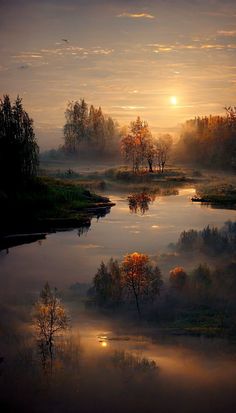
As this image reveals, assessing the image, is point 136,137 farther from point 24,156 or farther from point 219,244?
point 219,244

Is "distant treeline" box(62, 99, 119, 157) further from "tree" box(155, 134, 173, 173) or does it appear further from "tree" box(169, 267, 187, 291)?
"tree" box(169, 267, 187, 291)

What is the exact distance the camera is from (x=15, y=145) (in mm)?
79438

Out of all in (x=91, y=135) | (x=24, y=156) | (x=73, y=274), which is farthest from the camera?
(x=91, y=135)

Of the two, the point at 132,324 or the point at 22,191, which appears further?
the point at 22,191

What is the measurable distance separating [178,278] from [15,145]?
145ft

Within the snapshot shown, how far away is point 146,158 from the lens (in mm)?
136750

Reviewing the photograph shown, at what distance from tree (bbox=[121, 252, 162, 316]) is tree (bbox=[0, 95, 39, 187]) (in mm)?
32176

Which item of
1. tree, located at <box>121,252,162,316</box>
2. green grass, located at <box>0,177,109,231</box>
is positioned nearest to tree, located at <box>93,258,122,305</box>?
tree, located at <box>121,252,162,316</box>

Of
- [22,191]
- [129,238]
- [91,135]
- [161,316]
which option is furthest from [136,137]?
[161,316]

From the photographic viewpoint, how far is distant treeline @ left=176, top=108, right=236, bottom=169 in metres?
149

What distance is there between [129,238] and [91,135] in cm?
11950

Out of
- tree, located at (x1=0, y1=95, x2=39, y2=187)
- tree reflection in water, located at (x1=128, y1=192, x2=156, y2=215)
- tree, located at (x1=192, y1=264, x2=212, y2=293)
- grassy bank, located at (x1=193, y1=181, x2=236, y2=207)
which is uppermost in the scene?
tree, located at (x1=0, y1=95, x2=39, y2=187)

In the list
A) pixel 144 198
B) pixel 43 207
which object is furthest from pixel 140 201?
pixel 43 207

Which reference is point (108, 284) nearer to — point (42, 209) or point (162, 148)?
point (42, 209)
